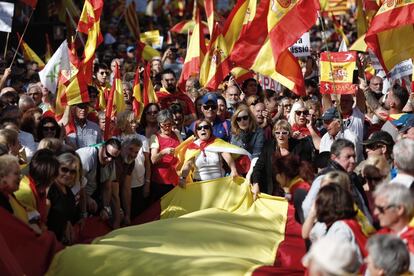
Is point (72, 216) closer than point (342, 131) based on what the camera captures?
Yes

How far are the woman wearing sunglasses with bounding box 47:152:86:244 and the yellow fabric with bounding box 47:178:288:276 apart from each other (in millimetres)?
337

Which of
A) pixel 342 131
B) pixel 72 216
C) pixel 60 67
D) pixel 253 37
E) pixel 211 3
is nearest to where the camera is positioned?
pixel 72 216

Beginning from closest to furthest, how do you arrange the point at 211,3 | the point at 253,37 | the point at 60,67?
the point at 253,37
the point at 60,67
the point at 211,3

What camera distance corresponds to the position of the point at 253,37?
12.7 m

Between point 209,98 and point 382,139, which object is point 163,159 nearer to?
point 209,98

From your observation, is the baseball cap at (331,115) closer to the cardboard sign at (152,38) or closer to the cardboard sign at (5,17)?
the cardboard sign at (5,17)

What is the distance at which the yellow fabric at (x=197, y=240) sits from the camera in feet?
28.5

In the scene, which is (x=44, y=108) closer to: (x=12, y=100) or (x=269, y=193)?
(x=12, y=100)

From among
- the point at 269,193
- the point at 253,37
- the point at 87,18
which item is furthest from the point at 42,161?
the point at 87,18

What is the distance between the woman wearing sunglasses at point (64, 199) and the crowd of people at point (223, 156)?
12mm

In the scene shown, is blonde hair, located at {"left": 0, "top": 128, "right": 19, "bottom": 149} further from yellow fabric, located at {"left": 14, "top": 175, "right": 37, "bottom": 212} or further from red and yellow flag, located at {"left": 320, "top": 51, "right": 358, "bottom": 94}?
red and yellow flag, located at {"left": 320, "top": 51, "right": 358, "bottom": 94}

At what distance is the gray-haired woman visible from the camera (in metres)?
12.2

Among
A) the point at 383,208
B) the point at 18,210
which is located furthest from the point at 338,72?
the point at 383,208

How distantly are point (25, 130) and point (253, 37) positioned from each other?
3016 mm
